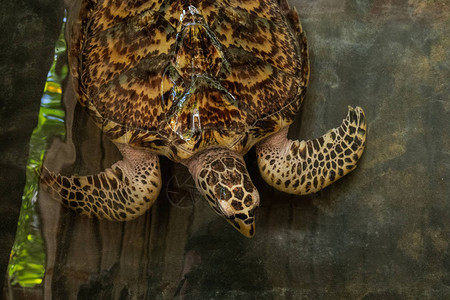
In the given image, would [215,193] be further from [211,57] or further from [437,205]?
[437,205]

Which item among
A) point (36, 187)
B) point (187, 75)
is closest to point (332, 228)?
point (187, 75)

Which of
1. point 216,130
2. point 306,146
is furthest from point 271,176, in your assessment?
point 216,130

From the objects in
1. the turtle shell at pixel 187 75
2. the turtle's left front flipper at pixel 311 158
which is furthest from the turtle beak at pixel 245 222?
the turtle's left front flipper at pixel 311 158

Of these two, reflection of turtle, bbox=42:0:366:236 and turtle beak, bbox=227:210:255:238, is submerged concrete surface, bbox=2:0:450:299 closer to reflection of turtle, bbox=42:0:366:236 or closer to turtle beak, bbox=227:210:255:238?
reflection of turtle, bbox=42:0:366:236

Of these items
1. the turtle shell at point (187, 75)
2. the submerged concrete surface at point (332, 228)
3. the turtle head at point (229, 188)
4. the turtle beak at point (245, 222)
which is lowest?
the submerged concrete surface at point (332, 228)

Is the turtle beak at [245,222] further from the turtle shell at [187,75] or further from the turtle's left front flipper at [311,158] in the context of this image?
the turtle's left front flipper at [311,158]

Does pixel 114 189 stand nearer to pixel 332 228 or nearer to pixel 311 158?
pixel 311 158
